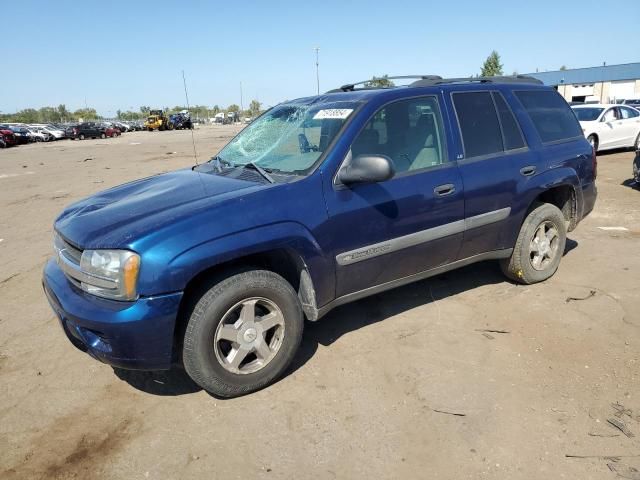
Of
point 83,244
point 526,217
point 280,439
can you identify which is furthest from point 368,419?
point 526,217

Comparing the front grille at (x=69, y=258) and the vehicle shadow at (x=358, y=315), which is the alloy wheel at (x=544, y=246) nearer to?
the vehicle shadow at (x=358, y=315)

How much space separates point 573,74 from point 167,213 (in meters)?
A: 75.7

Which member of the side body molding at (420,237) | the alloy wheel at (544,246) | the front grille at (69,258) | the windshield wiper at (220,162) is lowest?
the alloy wheel at (544,246)

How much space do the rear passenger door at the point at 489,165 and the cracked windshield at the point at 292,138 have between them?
1.06m

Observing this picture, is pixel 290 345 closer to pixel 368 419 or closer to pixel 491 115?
pixel 368 419

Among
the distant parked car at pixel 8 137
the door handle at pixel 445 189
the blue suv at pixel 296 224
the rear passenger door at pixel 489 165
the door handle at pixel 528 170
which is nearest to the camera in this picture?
the blue suv at pixel 296 224

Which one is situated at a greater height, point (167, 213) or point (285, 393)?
point (167, 213)

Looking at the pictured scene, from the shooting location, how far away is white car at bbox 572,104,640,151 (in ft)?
44.6

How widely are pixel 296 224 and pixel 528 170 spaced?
7.72 feet

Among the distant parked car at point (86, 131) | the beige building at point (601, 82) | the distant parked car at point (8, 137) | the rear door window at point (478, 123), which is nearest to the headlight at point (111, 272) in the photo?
the rear door window at point (478, 123)

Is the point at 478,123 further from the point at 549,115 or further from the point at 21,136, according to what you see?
the point at 21,136

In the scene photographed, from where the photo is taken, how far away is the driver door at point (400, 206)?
10.6 feet

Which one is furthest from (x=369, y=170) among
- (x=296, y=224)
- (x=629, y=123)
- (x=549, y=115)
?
(x=629, y=123)

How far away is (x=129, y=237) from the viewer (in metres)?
2.67
